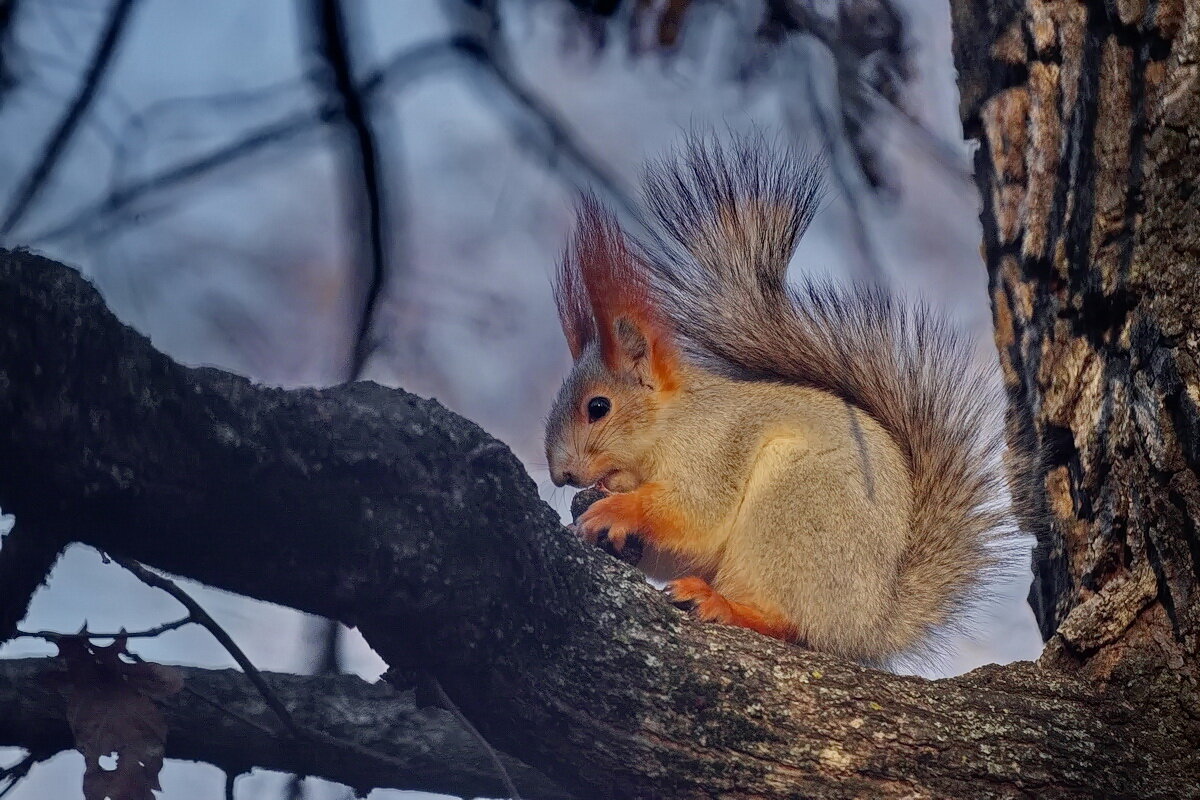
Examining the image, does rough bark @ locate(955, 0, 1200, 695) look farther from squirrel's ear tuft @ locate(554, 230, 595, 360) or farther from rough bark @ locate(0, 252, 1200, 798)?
squirrel's ear tuft @ locate(554, 230, 595, 360)

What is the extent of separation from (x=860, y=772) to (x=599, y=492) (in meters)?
1.32

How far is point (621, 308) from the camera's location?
8.65 feet

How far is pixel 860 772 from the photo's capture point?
152 centimetres

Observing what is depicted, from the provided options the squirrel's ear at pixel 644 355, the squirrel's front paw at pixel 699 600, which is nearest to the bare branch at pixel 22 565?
the squirrel's front paw at pixel 699 600

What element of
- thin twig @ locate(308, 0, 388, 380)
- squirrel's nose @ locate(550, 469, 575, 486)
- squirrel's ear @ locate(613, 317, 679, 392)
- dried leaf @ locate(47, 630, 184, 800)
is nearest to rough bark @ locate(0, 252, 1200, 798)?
dried leaf @ locate(47, 630, 184, 800)

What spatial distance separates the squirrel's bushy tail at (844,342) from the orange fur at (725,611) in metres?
0.26

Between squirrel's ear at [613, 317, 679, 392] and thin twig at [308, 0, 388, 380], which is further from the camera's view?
squirrel's ear at [613, 317, 679, 392]

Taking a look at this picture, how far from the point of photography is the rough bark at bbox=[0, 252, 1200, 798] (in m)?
1.02

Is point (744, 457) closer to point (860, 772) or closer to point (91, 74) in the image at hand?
point (860, 772)

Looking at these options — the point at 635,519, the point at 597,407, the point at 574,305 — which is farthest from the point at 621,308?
the point at 635,519

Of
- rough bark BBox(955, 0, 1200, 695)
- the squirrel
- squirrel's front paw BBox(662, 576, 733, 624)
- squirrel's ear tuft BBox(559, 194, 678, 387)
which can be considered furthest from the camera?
squirrel's ear tuft BBox(559, 194, 678, 387)

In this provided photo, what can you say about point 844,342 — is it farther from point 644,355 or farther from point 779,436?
point 644,355

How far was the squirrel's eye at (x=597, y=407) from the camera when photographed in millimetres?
2639

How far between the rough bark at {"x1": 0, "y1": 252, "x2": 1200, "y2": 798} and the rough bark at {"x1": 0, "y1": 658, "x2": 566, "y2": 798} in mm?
179
